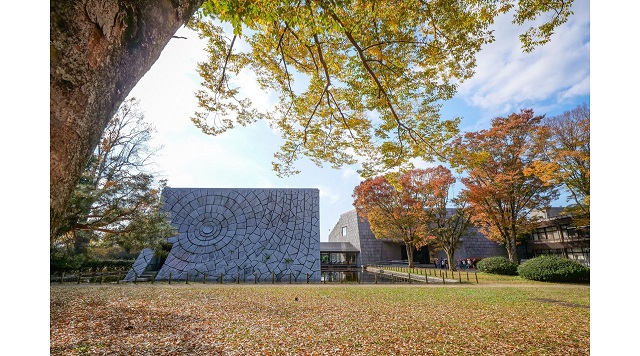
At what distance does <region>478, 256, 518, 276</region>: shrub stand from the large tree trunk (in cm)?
2253

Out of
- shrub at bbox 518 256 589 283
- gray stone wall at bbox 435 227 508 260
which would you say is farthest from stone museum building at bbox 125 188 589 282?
shrub at bbox 518 256 589 283

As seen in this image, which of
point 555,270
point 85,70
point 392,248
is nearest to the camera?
point 85,70

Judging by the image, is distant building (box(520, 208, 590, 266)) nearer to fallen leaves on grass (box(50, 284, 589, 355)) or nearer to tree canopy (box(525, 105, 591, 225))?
tree canopy (box(525, 105, 591, 225))

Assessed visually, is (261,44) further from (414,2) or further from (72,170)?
(72,170)

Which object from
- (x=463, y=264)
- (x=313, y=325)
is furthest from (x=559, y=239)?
(x=313, y=325)

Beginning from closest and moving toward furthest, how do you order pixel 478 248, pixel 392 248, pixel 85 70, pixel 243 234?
pixel 85 70, pixel 243 234, pixel 478 248, pixel 392 248

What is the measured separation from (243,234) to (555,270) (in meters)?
18.6

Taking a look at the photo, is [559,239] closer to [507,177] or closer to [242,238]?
[507,177]

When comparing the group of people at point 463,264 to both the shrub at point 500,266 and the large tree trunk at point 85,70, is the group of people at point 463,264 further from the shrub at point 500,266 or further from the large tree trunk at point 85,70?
the large tree trunk at point 85,70

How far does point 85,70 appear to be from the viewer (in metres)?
1.15

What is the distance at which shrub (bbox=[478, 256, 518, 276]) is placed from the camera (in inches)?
722

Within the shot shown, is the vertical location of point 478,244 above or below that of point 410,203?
below

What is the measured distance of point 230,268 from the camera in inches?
685
